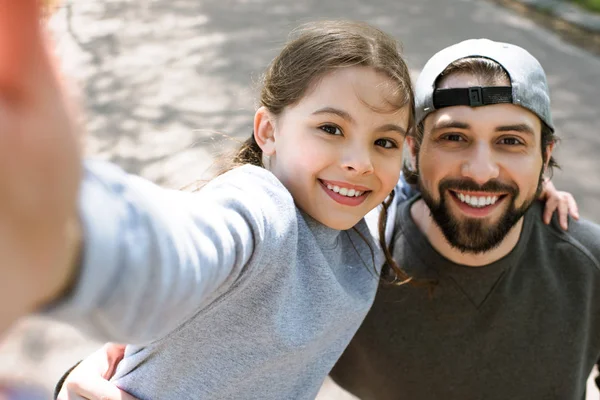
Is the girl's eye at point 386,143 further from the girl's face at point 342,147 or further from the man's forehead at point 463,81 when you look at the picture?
the man's forehead at point 463,81

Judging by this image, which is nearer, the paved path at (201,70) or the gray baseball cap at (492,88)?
the gray baseball cap at (492,88)

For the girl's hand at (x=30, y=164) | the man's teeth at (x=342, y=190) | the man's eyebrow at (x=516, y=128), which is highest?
the girl's hand at (x=30, y=164)

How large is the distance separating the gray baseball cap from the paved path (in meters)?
1.31

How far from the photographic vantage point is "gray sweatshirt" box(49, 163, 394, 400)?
2.06ft

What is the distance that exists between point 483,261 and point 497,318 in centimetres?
18

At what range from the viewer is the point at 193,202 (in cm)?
87

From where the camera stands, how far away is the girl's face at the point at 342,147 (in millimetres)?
1465

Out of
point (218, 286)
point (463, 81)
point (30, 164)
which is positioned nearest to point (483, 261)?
point (463, 81)

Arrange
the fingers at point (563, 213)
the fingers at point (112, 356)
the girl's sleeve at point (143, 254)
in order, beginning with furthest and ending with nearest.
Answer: the fingers at point (563, 213)
the fingers at point (112, 356)
the girl's sleeve at point (143, 254)

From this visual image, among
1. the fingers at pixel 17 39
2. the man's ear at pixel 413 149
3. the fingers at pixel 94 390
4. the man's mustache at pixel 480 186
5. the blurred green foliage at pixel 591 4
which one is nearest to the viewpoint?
the fingers at pixel 17 39

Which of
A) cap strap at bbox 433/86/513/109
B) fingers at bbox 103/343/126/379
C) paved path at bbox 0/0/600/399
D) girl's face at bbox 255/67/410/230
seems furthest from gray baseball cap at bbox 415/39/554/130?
paved path at bbox 0/0/600/399

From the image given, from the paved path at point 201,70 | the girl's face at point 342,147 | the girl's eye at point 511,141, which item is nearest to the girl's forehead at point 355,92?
the girl's face at point 342,147

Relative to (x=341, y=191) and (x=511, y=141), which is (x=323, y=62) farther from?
(x=511, y=141)

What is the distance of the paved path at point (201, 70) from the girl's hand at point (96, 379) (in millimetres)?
991
